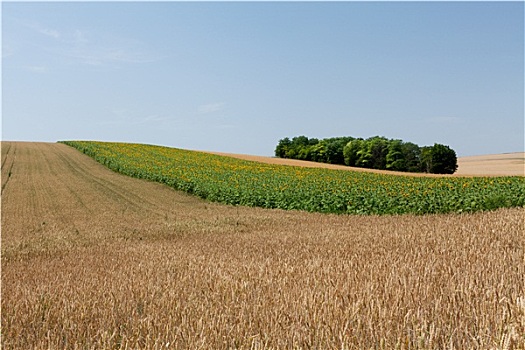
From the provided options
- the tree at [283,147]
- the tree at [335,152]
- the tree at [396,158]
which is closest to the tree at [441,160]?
the tree at [396,158]

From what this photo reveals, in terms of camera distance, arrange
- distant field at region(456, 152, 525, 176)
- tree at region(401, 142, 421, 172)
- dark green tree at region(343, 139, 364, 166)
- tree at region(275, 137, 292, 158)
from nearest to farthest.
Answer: distant field at region(456, 152, 525, 176), tree at region(401, 142, 421, 172), dark green tree at region(343, 139, 364, 166), tree at region(275, 137, 292, 158)

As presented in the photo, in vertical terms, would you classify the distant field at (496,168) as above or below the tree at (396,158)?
below

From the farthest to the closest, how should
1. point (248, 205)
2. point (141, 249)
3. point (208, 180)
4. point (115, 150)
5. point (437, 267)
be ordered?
point (115, 150)
point (208, 180)
point (248, 205)
point (141, 249)
point (437, 267)

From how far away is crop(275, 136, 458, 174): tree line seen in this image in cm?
6200

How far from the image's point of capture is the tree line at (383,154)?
203 ft

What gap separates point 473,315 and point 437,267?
76.2 inches

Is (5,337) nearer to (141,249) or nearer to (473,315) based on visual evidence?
(473,315)

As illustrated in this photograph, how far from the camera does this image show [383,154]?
218ft

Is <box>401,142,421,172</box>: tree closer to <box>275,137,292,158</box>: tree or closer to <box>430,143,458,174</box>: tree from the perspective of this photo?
<box>430,143,458,174</box>: tree

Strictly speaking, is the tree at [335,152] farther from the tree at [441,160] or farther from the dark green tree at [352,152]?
the tree at [441,160]

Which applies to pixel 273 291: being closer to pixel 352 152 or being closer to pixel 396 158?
pixel 396 158

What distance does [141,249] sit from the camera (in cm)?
999

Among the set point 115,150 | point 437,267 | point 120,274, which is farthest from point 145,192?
point 115,150

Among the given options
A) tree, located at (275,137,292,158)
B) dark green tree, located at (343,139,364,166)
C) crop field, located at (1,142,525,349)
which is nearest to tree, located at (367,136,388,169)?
dark green tree, located at (343,139,364,166)
